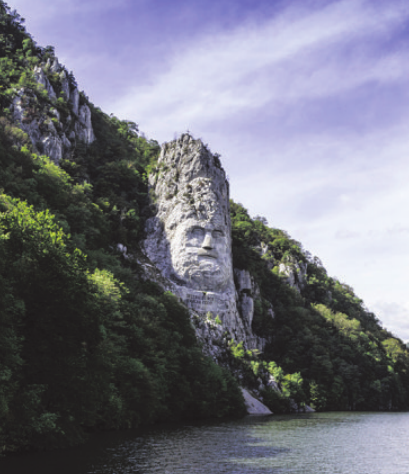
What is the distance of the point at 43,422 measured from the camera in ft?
77.4

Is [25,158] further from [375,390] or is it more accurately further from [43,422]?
[375,390]

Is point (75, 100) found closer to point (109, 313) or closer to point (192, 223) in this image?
point (192, 223)

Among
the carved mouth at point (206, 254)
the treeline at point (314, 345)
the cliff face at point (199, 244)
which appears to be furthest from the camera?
the treeline at point (314, 345)

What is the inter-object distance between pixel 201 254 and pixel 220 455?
2326 inches

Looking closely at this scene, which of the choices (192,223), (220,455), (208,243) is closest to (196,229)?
(192,223)

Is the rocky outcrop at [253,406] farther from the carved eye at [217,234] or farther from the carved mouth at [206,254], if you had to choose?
the carved eye at [217,234]

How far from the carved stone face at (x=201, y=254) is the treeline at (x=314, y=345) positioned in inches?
608

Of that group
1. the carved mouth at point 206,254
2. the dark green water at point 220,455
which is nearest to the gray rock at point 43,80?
the carved mouth at point 206,254

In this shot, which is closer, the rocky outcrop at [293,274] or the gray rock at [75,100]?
the gray rock at [75,100]

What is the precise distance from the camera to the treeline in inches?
3784

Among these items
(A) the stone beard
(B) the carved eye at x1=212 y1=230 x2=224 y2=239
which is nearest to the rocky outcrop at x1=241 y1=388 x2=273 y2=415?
(A) the stone beard

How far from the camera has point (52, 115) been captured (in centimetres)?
8769

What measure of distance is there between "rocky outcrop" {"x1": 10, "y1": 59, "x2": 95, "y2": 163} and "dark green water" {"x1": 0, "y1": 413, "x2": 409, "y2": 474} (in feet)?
204

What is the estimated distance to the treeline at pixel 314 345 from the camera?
3784 inches
